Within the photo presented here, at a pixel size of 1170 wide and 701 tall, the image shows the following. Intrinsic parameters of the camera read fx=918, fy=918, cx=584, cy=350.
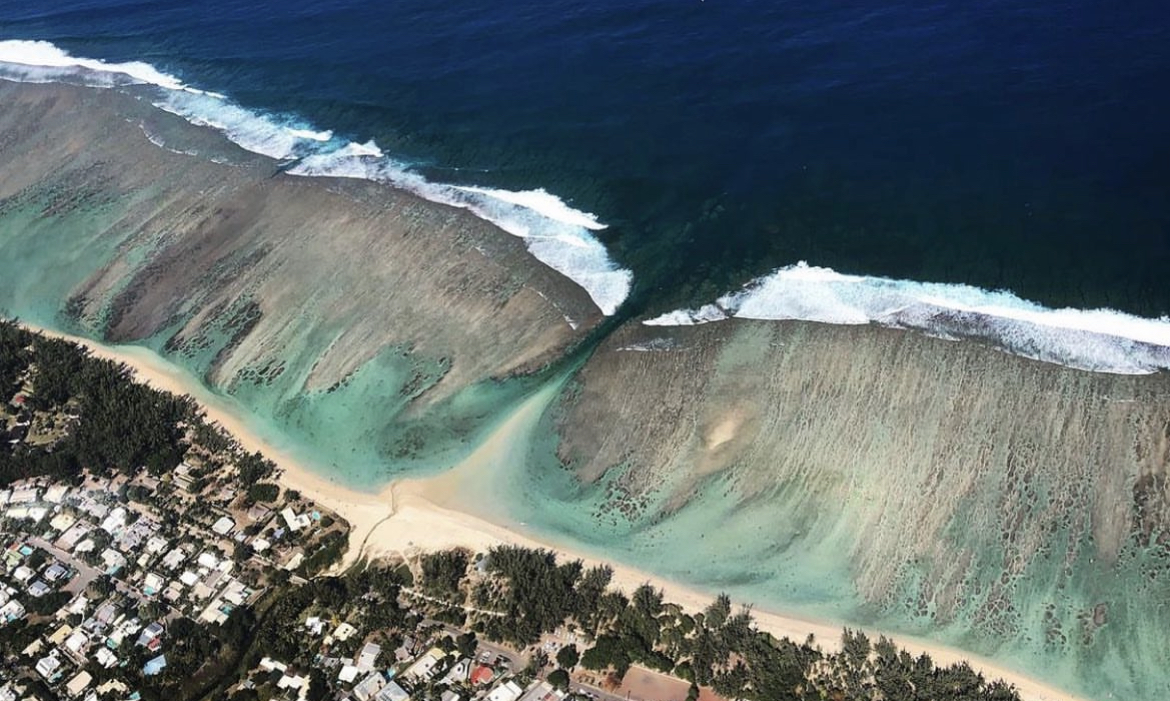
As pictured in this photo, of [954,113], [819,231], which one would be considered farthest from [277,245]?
[954,113]

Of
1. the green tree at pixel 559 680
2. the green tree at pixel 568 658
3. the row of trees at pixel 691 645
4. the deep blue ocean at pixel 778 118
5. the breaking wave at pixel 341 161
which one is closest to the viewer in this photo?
the row of trees at pixel 691 645

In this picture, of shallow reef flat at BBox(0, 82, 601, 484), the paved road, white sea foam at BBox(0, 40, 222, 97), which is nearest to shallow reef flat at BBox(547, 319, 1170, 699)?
shallow reef flat at BBox(0, 82, 601, 484)

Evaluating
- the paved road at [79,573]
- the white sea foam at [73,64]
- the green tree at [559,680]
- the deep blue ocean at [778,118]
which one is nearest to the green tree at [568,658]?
the green tree at [559,680]

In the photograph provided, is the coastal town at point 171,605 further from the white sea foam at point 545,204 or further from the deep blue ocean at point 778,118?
the white sea foam at point 545,204

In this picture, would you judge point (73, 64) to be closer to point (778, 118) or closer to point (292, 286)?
point (292, 286)

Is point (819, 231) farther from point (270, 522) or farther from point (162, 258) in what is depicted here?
point (162, 258)

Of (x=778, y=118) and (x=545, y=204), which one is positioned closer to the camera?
(x=545, y=204)

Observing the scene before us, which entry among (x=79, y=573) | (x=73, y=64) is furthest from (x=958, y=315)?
(x=73, y=64)
